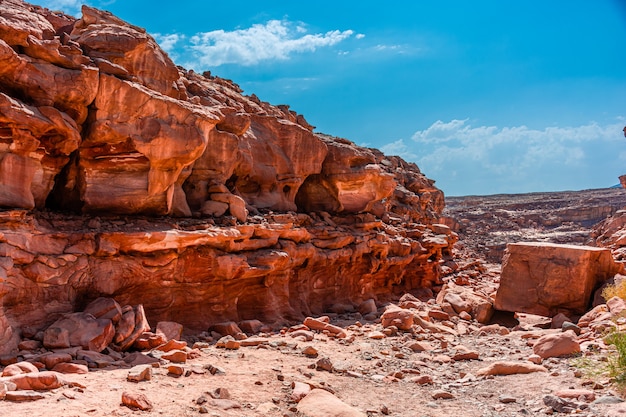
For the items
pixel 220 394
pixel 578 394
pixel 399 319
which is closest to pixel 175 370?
pixel 220 394

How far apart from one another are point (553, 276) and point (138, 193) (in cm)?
1178

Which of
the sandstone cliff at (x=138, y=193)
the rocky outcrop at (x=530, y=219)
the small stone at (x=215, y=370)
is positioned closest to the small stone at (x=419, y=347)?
the sandstone cliff at (x=138, y=193)

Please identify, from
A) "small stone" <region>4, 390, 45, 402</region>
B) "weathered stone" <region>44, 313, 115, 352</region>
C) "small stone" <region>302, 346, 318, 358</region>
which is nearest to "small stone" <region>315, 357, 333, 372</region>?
"small stone" <region>302, 346, 318, 358</region>

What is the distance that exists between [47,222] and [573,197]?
63968 mm

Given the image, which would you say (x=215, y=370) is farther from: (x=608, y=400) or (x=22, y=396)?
(x=608, y=400)

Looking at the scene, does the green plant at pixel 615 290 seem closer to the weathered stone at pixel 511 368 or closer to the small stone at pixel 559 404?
the weathered stone at pixel 511 368

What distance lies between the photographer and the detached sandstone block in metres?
13.7

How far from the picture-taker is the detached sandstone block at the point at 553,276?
1366 centimetres

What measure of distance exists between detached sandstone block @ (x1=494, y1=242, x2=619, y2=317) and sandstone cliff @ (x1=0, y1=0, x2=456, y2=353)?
21.0 ft

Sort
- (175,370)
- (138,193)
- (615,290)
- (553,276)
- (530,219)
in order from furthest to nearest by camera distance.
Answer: (530,219) < (553,276) < (138,193) < (615,290) < (175,370)

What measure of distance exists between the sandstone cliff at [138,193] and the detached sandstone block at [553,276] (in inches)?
252

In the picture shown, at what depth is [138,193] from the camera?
12.5 m

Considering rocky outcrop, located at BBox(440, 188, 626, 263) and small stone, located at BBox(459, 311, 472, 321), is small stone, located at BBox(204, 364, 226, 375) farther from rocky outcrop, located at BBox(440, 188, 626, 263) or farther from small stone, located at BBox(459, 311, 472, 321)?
rocky outcrop, located at BBox(440, 188, 626, 263)

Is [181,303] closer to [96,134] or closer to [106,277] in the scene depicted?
[106,277]
